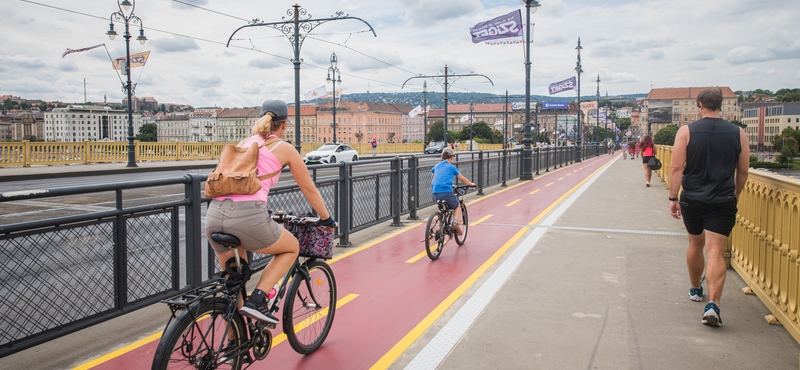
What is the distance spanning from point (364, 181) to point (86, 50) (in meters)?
25.9

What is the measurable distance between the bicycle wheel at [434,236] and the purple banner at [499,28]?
15318 mm

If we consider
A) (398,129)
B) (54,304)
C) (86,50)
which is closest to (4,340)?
(54,304)

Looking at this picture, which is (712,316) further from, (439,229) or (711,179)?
(439,229)

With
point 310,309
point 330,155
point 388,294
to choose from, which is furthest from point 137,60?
point 310,309

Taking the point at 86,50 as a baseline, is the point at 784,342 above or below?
below

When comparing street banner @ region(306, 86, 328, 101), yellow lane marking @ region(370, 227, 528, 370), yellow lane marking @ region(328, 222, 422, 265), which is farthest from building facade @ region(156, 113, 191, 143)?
yellow lane marking @ region(370, 227, 528, 370)

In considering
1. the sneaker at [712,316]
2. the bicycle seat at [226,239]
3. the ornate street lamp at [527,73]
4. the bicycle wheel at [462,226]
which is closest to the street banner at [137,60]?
the ornate street lamp at [527,73]

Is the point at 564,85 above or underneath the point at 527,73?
above

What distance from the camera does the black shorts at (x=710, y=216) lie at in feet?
14.0

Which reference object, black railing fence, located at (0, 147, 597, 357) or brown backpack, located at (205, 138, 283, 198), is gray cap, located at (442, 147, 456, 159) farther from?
brown backpack, located at (205, 138, 283, 198)

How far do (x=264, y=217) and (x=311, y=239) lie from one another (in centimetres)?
52

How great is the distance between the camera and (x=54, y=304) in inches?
141

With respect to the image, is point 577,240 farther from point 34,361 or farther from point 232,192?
point 34,361

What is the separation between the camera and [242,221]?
299 centimetres
